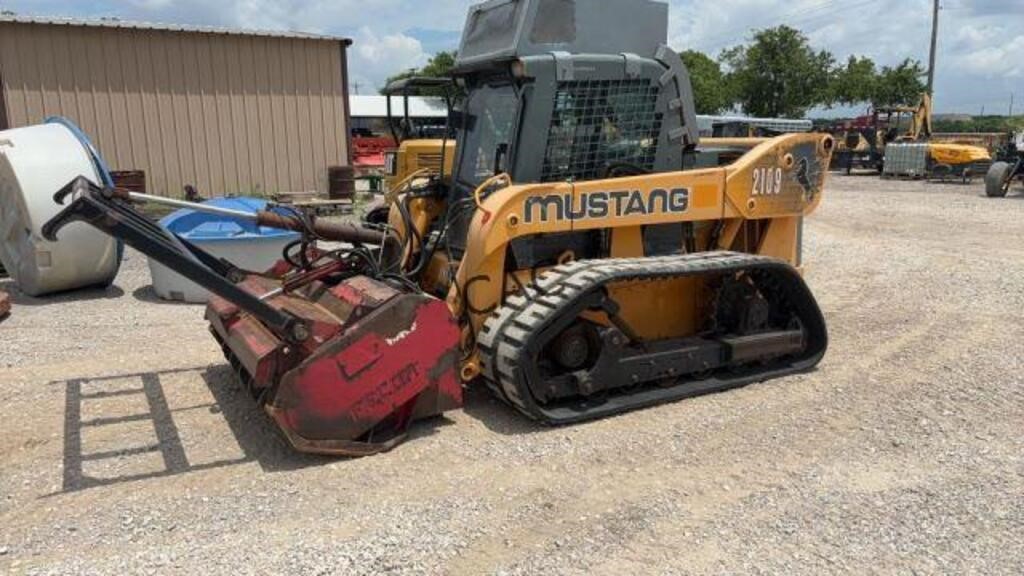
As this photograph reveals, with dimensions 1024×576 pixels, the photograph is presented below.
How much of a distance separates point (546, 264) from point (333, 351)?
1.66m

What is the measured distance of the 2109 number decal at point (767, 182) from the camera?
18.6 ft

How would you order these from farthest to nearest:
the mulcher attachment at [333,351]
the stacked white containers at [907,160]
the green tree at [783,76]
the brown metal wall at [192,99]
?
1. the green tree at [783,76]
2. the stacked white containers at [907,160]
3. the brown metal wall at [192,99]
4. the mulcher attachment at [333,351]

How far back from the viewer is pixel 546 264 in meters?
5.28

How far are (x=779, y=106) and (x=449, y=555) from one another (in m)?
41.4

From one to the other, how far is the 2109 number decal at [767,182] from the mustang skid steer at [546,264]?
0.02 m

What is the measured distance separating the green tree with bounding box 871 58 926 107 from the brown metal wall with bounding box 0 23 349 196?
34.3m

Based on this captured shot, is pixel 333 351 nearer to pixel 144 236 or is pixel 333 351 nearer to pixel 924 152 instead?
pixel 144 236

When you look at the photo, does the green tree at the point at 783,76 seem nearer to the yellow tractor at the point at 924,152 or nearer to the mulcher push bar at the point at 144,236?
the yellow tractor at the point at 924,152

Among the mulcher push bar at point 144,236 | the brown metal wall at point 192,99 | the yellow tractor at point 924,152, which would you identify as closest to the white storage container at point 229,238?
the mulcher push bar at point 144,236

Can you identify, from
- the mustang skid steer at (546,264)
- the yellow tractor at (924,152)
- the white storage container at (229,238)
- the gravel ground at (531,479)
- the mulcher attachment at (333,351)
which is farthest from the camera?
the yellow tractor at (924,152)

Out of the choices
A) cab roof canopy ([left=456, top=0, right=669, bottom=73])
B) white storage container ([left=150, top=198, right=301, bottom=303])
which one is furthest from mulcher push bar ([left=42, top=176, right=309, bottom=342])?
white storage container ([left=150, top=198, right=301, bottom=303])

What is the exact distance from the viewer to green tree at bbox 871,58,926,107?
41.7 metres

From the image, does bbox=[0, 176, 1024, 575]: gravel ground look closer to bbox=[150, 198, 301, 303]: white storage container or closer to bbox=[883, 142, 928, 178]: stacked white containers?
bbox=[150, 198, 301, 303]: white storage container

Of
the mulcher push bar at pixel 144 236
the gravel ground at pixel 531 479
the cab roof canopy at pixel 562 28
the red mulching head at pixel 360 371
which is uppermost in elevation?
the cab roof canopy at pixel 562 28
